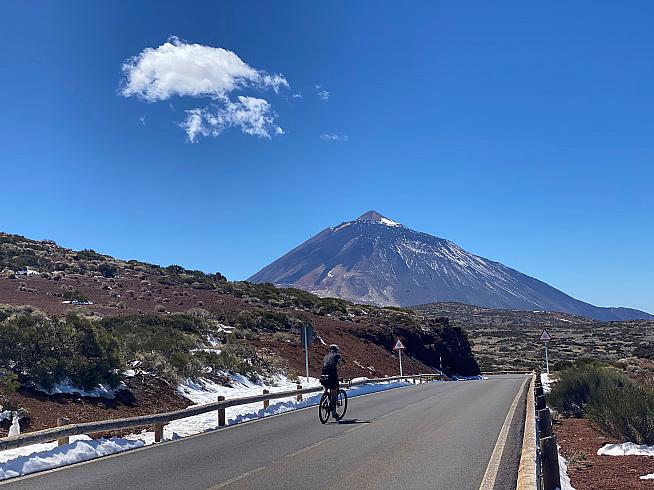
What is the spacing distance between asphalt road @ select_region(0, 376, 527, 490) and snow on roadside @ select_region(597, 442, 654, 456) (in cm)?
153

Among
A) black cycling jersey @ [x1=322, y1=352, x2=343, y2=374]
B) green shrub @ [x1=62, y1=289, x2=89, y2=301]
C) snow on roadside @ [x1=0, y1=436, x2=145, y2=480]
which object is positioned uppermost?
green shrub @ [x1=62, y1=289, x2=89, y2=301]

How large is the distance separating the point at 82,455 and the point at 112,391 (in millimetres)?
7129

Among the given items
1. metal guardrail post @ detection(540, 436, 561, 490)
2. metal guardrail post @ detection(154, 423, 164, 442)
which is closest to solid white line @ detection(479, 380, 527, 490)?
metal guardrail post @ detection(540, 436, 561, 490)

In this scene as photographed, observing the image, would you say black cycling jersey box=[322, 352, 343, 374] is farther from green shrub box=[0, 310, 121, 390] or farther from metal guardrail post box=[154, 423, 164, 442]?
green shrub box=[0, 310, 121, 390]

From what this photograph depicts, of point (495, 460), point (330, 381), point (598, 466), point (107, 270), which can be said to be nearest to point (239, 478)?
point (495, 460)

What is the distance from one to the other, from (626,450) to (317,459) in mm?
5706

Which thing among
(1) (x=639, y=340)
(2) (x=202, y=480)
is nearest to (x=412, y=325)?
(1) (x=639, y=340)

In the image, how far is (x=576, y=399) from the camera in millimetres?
18141

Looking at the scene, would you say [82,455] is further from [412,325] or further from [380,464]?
[412,325]

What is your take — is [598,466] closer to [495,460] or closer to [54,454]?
[495,460]

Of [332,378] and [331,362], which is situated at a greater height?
[331,362]

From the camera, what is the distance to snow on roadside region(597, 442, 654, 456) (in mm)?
10805

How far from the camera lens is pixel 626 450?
36.2 ft

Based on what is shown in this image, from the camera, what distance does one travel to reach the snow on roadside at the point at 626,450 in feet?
35.5
